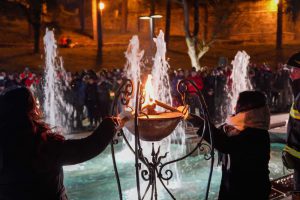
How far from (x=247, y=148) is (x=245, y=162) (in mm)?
127

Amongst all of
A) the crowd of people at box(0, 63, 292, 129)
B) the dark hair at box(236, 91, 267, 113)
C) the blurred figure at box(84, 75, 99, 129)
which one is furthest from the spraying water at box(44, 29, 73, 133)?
the dark hair at box(236, 91, 267, 113)

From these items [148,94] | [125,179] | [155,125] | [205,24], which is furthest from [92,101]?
[205,24]

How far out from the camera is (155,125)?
3797 millimetres

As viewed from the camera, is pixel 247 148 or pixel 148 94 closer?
pixel 247 148

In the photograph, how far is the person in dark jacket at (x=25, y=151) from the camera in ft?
9.56

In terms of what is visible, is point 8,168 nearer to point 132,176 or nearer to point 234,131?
point 234,131

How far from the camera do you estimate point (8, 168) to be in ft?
9.62

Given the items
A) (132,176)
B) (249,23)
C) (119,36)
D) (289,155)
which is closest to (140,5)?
(119,36)

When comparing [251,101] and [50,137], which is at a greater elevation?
[251,101]

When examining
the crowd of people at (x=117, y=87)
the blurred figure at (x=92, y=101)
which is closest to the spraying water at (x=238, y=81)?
the crowd of people at (x=117, y=87)

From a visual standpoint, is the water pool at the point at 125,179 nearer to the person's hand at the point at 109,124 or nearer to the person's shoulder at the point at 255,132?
the person's shoulder at the point at 255,132

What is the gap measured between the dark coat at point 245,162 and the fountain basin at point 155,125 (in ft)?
1.32

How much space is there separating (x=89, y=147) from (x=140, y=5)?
45221mm

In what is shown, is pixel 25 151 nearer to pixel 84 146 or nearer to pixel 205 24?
pixel 84 146
